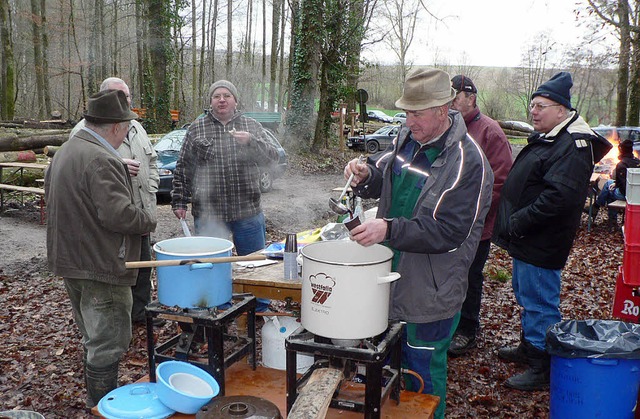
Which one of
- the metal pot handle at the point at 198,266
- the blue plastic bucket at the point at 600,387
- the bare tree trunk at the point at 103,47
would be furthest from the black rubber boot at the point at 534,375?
the bare tree trunk at the point at 103,47

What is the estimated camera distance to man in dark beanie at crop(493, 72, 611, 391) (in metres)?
3.39

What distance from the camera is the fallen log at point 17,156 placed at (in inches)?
398

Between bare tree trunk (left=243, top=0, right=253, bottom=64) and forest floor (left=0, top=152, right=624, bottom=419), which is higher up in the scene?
bare tree trunk (left=243, top=0, right=253, bottom=64)

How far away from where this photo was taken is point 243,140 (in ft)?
13.4

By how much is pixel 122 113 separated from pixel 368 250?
5.23 feet

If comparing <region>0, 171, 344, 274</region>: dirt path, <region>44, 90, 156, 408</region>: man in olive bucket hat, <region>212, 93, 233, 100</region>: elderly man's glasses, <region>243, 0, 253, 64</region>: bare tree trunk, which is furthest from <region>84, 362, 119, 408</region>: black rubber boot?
<region>243, 0, 253, 64</region>: bare tree trunk

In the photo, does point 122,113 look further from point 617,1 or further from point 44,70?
point 44,70

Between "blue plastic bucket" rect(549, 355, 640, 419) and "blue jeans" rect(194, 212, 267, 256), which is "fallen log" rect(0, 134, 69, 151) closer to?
"blue jeans" rect(194, 212, 267, 256)

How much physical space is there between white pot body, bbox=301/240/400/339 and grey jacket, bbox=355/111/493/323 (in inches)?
9.4

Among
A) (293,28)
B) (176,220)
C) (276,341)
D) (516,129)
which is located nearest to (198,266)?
(276,341)

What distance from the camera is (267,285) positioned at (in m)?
3.19

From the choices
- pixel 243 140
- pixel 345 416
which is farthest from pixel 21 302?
pixel 345 416

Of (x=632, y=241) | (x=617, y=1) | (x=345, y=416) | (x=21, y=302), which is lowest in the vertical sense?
(x=21, y=302)

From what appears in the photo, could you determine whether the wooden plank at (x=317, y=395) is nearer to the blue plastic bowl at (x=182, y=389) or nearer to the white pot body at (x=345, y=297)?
the white pot body at (x=345, y=297)
